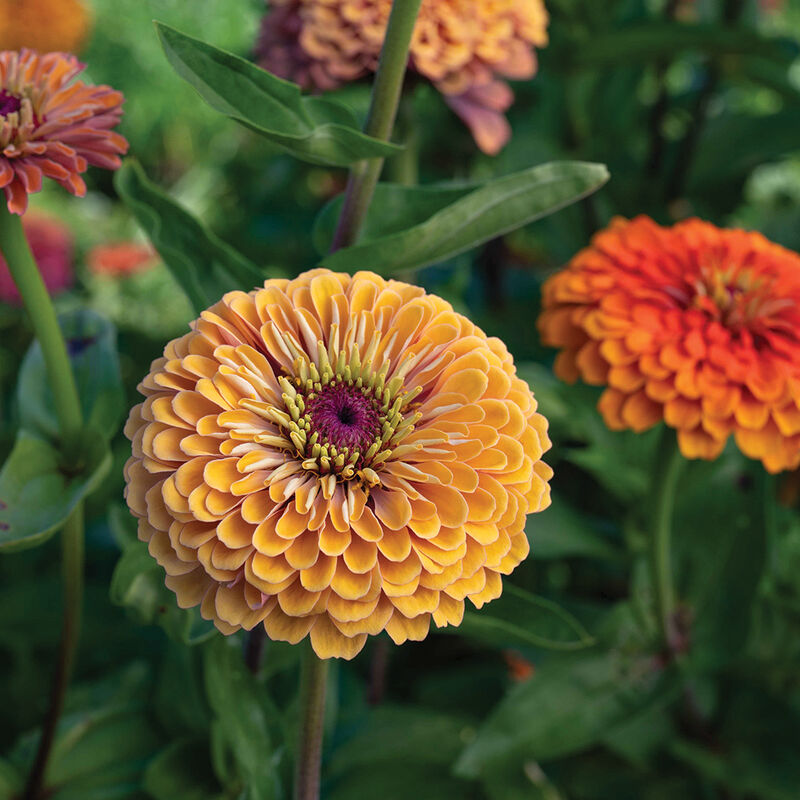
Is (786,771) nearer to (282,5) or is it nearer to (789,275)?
(789,275)

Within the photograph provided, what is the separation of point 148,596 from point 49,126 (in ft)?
0.90

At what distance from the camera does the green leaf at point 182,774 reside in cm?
58

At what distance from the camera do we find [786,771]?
0.72 metres

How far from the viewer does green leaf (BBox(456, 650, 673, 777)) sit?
0.62 m

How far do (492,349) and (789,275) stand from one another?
293mm

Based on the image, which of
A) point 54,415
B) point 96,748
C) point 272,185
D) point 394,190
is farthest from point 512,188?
point 272,185

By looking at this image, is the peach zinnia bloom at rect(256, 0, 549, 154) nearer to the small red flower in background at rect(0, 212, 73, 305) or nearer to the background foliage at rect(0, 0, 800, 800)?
the background foliage at rect(0, 0, 800, 800)

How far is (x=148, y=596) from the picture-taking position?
0.50 meters

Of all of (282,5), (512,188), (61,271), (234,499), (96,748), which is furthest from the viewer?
(61,271)

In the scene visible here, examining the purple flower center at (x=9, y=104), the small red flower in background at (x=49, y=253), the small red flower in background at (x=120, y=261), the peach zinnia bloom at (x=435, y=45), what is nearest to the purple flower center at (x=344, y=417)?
the purple flower center at (x=9, y=104)

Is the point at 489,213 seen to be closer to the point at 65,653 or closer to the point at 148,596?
the point at 148,596

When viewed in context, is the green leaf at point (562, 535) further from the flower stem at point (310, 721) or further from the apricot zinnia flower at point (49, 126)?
the apricot zinnia flower at point (49, 126)

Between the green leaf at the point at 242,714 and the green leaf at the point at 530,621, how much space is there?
0.15m

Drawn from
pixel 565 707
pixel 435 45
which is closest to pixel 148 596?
pixel 565 707
